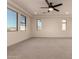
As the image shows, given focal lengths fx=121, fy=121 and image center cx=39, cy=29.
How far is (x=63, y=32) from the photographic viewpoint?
14914 mm

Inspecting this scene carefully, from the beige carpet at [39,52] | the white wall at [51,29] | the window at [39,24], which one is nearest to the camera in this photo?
the beige carpet at [39,52]

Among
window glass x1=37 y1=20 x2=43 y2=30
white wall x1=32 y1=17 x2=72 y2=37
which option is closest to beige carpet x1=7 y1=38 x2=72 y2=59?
white wall x1=32 y1=17 x2=72 y2=37

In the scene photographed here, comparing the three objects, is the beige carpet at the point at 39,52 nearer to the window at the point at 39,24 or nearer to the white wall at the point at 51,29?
the white wall at the point at 51,29

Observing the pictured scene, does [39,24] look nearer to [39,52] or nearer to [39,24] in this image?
[39,24]

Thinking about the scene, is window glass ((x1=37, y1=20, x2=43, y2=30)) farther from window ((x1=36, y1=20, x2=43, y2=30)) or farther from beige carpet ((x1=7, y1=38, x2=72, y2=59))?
beige carpet ((x1=7, y1=38, x2=72, y2=59))

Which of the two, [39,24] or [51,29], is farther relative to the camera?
[39,24]

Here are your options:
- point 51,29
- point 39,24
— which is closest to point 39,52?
point 51,29

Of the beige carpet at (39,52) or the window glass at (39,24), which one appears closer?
the beige carpet at (39,52)

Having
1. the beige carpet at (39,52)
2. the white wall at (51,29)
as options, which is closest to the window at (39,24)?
the white wall at (51,29)

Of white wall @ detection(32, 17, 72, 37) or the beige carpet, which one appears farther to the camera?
white wall @ detection(32, 17, 72, 37)

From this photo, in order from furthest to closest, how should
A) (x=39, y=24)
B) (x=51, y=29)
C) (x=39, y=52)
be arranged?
(x=39, y=24) → (x=51, y=29) → (x=39, y=52)

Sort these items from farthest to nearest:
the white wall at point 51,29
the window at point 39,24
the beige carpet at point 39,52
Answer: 1. the window at point 39,24
2. the white wall at point 51,29
3. the beige carpet at point 39,52

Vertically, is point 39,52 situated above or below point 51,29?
below

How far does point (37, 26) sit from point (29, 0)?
8.26m
